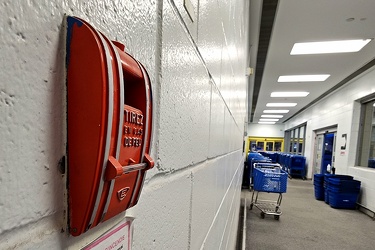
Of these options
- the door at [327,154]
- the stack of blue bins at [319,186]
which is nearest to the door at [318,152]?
the door at [327,154]

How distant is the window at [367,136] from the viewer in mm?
5180

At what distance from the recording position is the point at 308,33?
3869 mm

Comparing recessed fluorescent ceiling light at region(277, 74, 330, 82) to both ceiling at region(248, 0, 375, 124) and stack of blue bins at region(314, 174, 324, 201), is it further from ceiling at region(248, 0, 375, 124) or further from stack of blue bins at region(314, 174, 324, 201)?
stack of blue bins at region(314, 174, 324, 201)

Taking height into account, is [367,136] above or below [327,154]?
above

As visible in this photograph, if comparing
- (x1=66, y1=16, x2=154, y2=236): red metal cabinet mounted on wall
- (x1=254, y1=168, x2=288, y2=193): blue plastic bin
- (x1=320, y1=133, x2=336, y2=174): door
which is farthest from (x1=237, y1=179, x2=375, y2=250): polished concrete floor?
(x1=320, y1=133, x2=336, y2=174): door

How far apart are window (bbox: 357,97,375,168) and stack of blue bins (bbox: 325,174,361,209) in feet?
1.95

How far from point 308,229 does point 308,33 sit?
3.30m

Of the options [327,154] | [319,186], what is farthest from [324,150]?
[319,186]

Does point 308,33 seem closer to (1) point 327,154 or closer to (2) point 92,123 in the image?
(2) point 92,123

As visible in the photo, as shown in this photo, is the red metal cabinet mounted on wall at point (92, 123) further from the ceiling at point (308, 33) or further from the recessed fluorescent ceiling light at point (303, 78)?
the recessed fluorescent ceiling light at point (303, 78)

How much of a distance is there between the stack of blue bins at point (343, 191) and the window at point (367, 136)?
0.59m

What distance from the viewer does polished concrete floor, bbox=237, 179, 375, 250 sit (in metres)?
3.38

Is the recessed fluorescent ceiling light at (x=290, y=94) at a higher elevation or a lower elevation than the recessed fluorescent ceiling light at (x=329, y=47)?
lower

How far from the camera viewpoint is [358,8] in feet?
10.1
